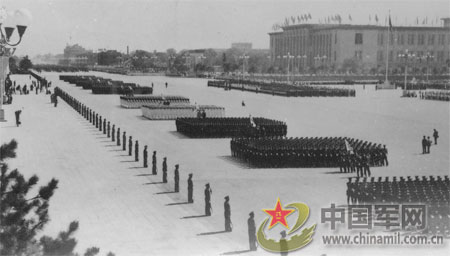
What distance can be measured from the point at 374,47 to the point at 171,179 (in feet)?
440

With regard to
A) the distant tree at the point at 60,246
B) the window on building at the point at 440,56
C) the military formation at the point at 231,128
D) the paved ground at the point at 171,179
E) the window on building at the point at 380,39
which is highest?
the window on building at the point at 380,39

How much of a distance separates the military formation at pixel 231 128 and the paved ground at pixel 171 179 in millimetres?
837

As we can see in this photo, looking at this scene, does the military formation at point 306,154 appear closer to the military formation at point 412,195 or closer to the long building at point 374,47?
the military formation at point 412,195

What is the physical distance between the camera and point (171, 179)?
64.6ft

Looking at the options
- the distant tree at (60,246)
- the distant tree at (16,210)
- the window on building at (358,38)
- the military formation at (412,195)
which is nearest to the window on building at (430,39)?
the window on building at (358,38)

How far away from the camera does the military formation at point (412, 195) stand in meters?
13.6

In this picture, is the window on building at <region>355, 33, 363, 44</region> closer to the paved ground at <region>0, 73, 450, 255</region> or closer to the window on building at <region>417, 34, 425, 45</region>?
the window on building at <region>417, 34, 425, 45</region>

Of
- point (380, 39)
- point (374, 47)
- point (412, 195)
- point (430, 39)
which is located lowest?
point (412, 195)

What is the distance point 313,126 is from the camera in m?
35.6

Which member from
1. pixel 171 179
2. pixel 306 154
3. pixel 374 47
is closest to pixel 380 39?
pixel 374 47

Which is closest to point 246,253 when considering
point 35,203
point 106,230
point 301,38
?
point 106,230

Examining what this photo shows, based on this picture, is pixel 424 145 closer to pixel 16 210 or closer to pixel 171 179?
pixel 171 179

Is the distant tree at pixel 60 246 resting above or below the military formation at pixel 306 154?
above

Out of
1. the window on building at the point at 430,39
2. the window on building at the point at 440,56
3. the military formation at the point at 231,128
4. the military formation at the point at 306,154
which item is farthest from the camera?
the window on building at the point at 440,56
